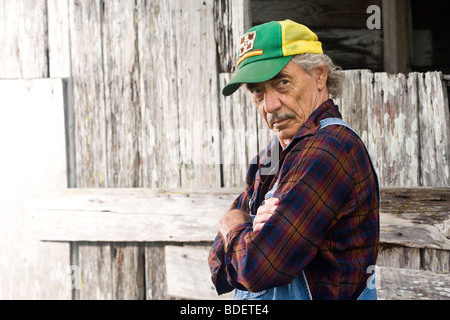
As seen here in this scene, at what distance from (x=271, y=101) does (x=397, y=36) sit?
279cm

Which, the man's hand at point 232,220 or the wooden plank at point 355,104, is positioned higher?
the wooden plank at point 355,104

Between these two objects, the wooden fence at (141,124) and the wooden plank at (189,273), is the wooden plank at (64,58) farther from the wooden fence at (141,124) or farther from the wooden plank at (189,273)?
the wooden plank at (189,273)

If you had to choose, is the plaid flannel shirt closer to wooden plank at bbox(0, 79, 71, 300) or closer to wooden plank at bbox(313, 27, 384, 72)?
wooden plank at bbox(0, 79, 71, 300)

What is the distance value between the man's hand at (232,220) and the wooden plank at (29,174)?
187cm

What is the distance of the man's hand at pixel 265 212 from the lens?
1585 millimetres

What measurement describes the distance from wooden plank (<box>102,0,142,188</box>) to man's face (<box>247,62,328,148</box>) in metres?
1.68

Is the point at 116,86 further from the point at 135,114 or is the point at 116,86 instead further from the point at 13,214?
the point at 13,214

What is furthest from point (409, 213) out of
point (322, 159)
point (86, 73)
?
point (86, 73)

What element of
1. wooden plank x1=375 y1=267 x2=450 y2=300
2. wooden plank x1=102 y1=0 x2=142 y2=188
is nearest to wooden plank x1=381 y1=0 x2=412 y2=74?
wooden plank x1=375 y1=267 x2=450 y2=300

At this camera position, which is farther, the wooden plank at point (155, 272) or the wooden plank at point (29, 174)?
the wooden plank at point (29, 174)

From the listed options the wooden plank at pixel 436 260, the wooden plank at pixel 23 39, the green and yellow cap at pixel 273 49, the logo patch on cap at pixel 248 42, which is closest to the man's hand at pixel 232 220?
the green and yellow cap at pixel 273 49
